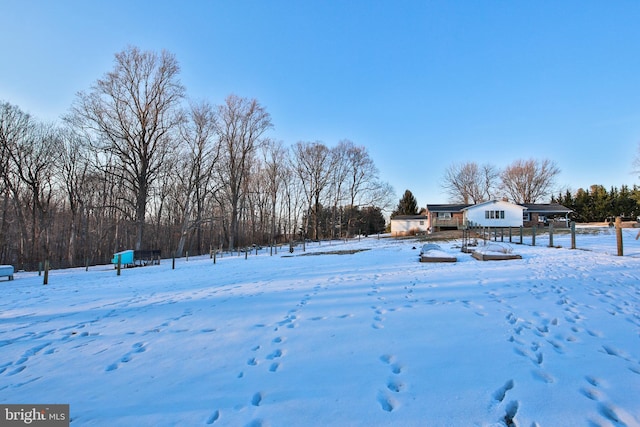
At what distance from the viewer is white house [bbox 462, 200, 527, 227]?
3922cm

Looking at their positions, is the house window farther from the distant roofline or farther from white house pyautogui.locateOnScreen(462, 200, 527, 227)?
the distant roofline

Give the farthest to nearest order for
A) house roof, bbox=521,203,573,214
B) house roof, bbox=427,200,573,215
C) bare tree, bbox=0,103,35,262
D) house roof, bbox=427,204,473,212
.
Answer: house roof, bbox=427,204,473,212 → house roof, bbox=427,200,573,215 → house roof, bbox=521,203,573,214 → bare tree, bbox=0,103,35,262

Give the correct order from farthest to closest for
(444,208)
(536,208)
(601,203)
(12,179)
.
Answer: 1. (601,203)
2. (444,208)
3. (536,208)
4. (12,179)

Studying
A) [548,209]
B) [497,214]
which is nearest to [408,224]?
[497,214]

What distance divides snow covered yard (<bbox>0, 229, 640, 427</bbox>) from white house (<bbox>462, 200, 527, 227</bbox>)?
3664 centimetres

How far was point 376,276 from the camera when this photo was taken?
8711 mm

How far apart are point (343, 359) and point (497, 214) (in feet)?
141

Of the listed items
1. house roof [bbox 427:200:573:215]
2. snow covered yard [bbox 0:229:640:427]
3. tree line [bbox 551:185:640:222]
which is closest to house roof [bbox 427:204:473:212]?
house roof [bbox 427:200:573:215]

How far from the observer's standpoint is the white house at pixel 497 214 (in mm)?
39219

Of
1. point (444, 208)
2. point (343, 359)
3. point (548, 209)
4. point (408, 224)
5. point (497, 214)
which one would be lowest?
point (343, 359)

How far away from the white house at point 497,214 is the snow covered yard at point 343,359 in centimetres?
3664

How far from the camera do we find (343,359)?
3.19 meters

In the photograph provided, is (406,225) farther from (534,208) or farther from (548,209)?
(548,209)

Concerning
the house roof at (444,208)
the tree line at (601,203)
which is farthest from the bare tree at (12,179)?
the tree line at (601,203)
